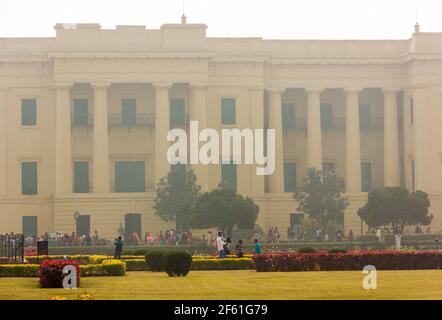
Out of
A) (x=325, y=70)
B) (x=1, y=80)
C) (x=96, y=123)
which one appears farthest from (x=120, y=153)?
(x=325, y=70)

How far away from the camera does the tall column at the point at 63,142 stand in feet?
261

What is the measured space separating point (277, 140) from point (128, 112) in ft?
31.4

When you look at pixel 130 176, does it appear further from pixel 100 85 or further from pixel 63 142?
pixel 100 85

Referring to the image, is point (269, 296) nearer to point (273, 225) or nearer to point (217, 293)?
point (217, 293)

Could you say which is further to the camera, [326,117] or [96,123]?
[326,117]

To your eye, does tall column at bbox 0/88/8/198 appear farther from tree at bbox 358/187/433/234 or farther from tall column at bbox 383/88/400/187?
tree at bbox 358/187/433/234

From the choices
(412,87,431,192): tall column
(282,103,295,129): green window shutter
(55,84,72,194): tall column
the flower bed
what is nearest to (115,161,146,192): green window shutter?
(55,84,72,194): tall column

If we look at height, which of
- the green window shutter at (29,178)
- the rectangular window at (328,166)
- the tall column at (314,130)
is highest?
the tall column at (314,130)

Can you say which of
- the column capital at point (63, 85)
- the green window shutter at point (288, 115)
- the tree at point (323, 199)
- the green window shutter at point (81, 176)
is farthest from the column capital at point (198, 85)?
the tree at point (323, 199)

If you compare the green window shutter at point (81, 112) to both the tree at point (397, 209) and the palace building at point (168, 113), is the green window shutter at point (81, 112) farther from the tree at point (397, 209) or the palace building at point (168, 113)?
the tree at point (397, 209)

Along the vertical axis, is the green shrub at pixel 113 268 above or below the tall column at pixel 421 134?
below

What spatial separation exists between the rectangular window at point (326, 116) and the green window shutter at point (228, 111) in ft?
22.3

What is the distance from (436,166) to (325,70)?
9232mm

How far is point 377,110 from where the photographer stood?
8569 cm
